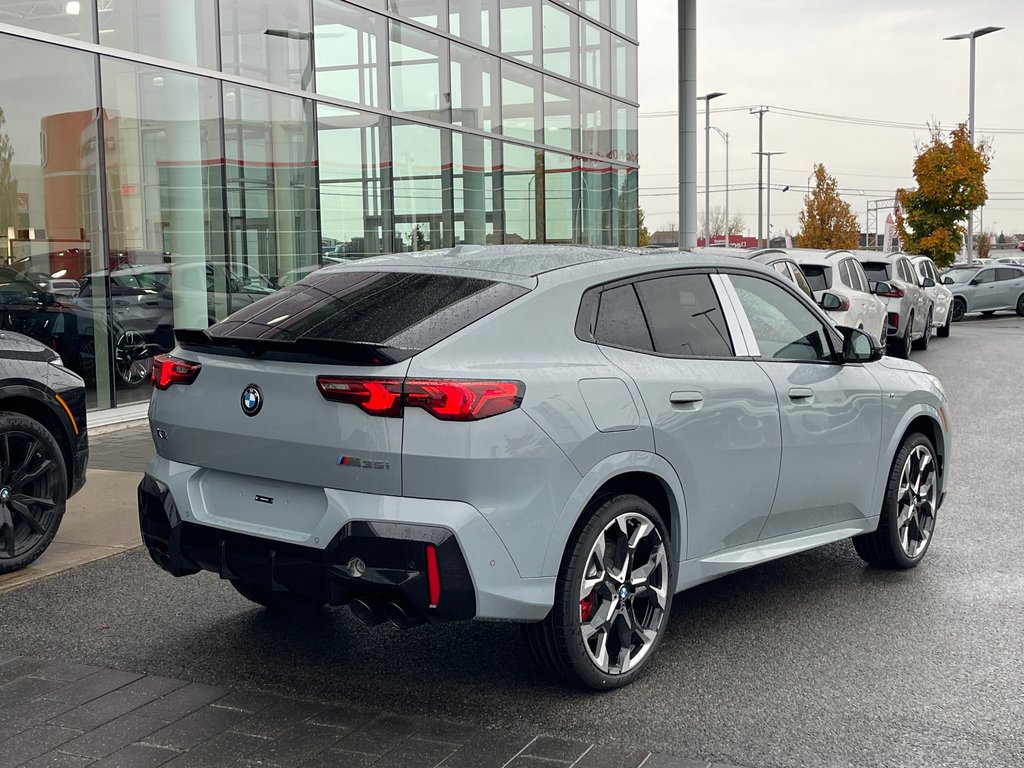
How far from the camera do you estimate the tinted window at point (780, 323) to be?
537cm


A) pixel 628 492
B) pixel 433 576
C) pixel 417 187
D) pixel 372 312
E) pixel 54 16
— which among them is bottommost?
pixel 433 576

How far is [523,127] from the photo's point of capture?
74.3 ft

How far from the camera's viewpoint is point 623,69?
2675 centimetres

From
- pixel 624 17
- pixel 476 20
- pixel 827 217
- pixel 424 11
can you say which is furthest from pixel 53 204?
pixel 827 217

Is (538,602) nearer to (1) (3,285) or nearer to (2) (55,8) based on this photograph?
(1) (3,285)

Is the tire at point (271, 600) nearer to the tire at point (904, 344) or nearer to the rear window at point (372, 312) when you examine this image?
the rear window at point (372, 312)

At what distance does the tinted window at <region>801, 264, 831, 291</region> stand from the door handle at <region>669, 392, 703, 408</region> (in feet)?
40.5

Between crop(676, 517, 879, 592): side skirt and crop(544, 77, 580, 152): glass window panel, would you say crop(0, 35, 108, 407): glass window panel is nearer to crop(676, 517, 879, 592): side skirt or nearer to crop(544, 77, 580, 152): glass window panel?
crop(676, 517, 879, 592): side skirt

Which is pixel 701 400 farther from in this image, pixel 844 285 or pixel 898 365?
pixel 844 285

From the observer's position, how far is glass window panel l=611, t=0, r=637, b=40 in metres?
26.1

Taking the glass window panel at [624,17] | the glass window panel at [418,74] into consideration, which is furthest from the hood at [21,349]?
the glass window panel at [624,17]

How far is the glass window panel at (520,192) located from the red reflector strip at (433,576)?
716 inches

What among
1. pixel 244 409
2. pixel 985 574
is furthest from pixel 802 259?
pixel 244 409

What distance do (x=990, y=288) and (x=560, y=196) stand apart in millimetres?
17282
